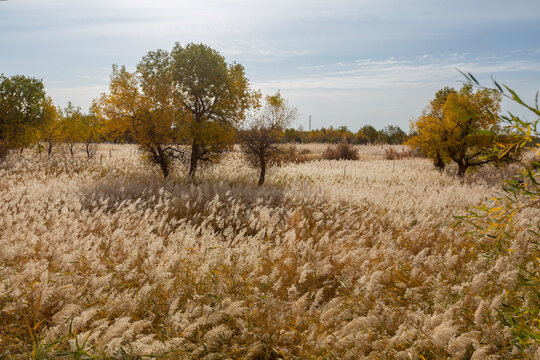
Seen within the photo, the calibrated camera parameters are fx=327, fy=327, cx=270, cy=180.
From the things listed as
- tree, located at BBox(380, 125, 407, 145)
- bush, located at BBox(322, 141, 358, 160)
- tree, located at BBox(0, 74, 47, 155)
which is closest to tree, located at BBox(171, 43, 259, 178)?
tree, located at BBox(0, 74, 47, 155)

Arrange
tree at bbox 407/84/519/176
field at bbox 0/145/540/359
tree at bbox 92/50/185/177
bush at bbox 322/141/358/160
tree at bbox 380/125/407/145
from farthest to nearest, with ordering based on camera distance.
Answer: tree at bbox 380/125/407/145 < bush at bbox 322/141/358/160 < tree at bbox 407/84/519/176 < tree at bbox 92/50/185/177 < field at bbox 0/145/540/359

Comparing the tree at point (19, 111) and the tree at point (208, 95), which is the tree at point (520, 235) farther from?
the tree at point (19, 111)

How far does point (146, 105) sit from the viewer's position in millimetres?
14211

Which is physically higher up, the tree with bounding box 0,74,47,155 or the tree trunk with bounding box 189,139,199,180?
the tree with bounding box 0,74,47,155

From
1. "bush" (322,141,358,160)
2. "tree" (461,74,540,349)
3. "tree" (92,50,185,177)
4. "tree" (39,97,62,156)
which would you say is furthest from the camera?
"bush" (322,141,358,160)

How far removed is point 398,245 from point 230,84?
10914 mm

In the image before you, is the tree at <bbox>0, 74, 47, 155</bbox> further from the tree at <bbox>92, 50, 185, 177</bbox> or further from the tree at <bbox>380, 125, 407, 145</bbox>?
the tree at <bbox>380, 125, 407, 145</bbox>

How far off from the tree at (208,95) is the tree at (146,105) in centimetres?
48

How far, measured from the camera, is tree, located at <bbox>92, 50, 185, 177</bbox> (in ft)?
45.9

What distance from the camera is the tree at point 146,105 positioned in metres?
14.0

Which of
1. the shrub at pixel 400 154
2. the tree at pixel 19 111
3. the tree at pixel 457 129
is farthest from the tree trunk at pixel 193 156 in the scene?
the shrub at pixel 400 154

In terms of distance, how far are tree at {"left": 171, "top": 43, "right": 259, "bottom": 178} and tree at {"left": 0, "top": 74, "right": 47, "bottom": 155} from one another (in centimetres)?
1074

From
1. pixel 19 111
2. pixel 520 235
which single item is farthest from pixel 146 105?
pixel 520 235

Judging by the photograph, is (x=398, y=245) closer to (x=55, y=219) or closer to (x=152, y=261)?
(x=152, y=261)
